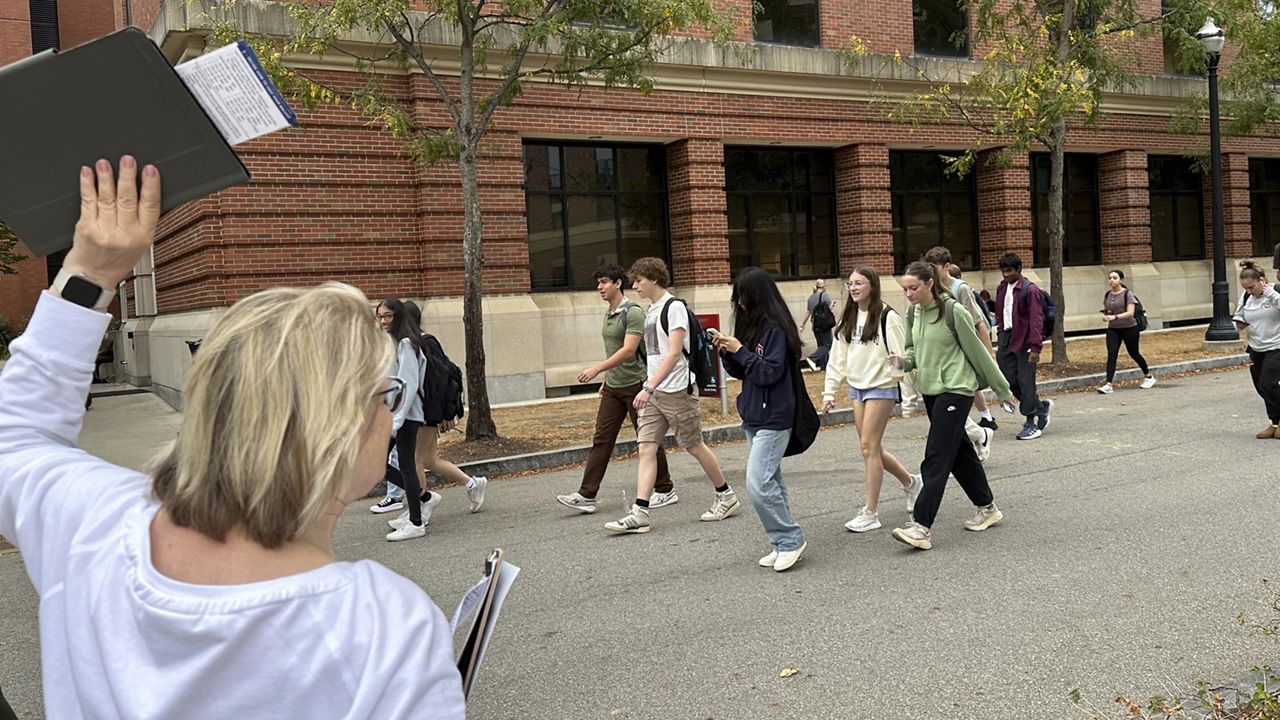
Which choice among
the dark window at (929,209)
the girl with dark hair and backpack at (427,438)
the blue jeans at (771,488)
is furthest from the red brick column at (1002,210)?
the blue jeans at (771,488)

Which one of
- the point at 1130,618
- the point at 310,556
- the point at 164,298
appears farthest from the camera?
the point at 164,298

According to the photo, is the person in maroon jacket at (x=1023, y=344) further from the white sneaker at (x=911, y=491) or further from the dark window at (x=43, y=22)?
the dark window at (x=43, y=22)

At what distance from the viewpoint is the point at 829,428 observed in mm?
12945

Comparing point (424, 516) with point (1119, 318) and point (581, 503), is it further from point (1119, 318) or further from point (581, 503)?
point (1119, 318)

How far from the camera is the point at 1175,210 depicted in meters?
25.4

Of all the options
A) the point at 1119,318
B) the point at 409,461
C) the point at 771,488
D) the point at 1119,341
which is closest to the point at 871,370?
the point at 771,488

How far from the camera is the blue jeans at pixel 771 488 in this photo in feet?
20.8

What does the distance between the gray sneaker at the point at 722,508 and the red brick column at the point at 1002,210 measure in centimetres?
1545

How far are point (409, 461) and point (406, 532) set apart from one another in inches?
21.9

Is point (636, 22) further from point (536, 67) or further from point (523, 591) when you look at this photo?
point (523, 591)

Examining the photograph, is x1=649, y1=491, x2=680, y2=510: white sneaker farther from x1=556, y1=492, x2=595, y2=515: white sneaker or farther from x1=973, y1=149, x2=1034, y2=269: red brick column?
x1=973, y1=149, x2=1034, y2=269: red brick column

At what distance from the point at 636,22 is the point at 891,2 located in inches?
406

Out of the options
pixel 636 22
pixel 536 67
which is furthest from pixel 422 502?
pixel 536 67

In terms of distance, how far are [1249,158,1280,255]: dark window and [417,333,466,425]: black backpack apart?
84.3ft
